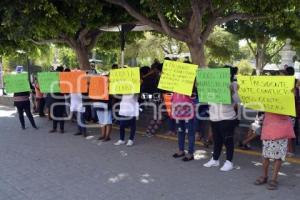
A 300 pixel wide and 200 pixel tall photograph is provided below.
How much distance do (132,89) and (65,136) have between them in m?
2.55

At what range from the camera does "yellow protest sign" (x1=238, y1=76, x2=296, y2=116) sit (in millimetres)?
5910

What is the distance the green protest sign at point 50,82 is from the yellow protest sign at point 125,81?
2298mm

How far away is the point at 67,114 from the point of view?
40.1ft

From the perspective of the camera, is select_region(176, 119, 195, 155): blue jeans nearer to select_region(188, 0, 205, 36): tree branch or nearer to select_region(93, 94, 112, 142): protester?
select_region(93, 94, 112, 142): protester

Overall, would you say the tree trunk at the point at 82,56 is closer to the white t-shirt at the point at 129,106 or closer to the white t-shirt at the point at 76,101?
the white t-shirt at the point at 76,101

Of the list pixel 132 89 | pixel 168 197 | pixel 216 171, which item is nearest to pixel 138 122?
pixel 132 89

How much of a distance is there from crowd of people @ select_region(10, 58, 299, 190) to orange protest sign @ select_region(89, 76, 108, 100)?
14 centimetres

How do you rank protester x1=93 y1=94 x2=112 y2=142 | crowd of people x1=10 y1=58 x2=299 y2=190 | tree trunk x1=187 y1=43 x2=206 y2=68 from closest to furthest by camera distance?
crowd of people x1=10 y1=58 x2=299 y2=190, protester x1=93 y1=94 x2=112 y2=142, tree trunk x1=187 y1=43 x2=206 y2=68

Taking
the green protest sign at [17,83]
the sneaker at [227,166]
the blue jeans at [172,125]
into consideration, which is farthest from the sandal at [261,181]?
the green protest sign at [17,83]

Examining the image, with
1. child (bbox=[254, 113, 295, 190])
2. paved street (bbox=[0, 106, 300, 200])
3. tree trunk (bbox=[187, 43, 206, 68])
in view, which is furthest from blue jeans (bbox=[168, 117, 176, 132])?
child (bbox=[254, 113, 295, 190])

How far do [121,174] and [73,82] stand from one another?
14.0 ft

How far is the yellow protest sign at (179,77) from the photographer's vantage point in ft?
24.7

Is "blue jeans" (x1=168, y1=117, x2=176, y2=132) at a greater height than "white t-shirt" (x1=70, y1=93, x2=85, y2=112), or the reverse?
"white t-shirt" (x1=70, y1=93, x2=85, y2=112)

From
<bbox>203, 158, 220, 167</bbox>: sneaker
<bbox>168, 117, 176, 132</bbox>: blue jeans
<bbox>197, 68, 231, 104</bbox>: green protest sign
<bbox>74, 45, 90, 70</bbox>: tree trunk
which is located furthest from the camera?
<bbox>74, 45, 90, 70</bbox>: tree trunk
